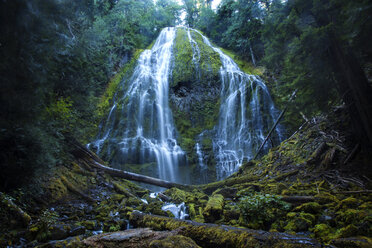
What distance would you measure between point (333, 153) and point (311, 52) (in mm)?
2861

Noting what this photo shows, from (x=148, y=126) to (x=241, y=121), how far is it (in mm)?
7268

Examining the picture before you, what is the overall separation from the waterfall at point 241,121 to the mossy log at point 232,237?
35.4 ft

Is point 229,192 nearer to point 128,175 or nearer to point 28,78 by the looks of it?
point 128,175

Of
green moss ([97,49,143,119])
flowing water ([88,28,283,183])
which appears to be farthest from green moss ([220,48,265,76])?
green moss ([97,49,143,119])

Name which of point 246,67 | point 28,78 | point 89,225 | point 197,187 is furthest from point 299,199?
point 246,67

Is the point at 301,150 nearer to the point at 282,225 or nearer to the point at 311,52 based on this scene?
the point at 311,52

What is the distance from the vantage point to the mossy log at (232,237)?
202 centimetres

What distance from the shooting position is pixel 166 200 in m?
7.34

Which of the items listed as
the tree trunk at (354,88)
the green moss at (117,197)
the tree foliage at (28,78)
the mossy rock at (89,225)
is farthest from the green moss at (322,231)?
the green moss at (117,197)

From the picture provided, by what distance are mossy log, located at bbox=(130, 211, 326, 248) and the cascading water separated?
10.9 metres


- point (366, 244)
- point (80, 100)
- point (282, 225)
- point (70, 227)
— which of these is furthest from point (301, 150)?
point (80, 100)

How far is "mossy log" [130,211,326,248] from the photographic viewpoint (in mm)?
2017

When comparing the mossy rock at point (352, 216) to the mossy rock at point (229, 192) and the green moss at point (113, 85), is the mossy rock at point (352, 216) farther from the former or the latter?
the green moss at point (113, 85)

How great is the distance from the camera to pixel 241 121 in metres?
14.8
